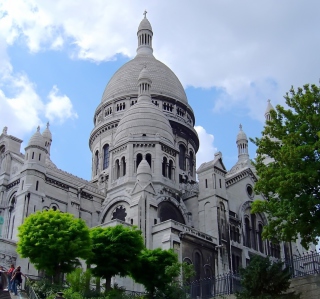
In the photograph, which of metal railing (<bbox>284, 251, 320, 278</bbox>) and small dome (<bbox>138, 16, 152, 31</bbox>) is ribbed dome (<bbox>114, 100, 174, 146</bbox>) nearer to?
small dome (<bbox>138, 16, 152, 31</bbox>)

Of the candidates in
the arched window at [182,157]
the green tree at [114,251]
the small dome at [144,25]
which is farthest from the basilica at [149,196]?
the small dome at [144,25]

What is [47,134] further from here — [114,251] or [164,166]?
[114,251]

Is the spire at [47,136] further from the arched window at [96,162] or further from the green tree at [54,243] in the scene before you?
the green tree at [54,243]

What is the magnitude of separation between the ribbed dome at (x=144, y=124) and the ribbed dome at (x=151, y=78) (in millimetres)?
11730

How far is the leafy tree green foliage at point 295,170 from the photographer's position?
25.7 metres

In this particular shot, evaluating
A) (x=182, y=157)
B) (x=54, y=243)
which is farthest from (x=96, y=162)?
(x=54, y=243)

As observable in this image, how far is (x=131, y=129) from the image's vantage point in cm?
5962

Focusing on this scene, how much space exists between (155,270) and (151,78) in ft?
136

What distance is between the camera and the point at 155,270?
37688mm

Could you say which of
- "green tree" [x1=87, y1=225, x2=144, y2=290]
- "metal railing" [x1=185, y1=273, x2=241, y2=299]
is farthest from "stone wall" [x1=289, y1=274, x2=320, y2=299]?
"green tree" [x1=87, y1=225, x2=144, y2=290]

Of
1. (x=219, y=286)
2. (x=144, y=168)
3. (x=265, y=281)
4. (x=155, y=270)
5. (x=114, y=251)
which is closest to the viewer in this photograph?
(x=265, y=281)

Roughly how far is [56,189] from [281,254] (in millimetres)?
25606

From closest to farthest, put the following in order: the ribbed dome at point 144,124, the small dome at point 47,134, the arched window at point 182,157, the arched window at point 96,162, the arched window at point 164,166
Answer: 1. the arched window at point 164,166
2. the ribbed dome at point 144,124
3. the arched window at point 182,157
4. the arched window at point 96,162
5. the small dome at point 47,134

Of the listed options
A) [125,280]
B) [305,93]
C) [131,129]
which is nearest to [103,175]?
[131,129]
